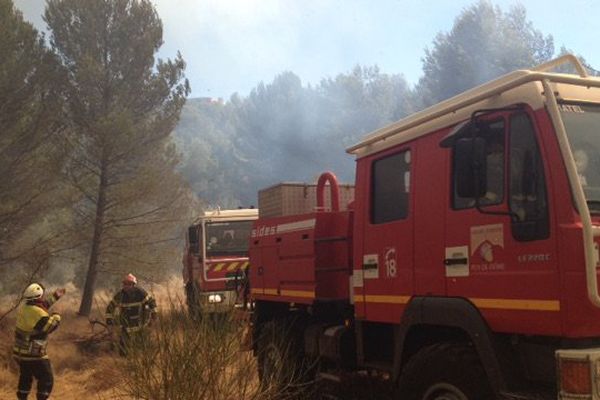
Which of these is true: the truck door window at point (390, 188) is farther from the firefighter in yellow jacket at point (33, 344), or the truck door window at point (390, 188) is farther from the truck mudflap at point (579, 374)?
the firefighter in yellow jacket at point (33, 344)

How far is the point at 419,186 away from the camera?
427 centimetres

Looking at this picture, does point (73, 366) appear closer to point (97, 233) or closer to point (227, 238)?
point (227, 238)

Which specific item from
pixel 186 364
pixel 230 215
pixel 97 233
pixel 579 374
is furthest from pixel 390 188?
pixel 97 233

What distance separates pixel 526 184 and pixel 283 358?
3596mm

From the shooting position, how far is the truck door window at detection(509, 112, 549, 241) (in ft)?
10.7

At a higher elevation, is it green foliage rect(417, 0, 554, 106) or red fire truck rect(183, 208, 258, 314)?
green foliage rect(417, 0, 554, 106)

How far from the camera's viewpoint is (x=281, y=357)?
624 centimetres

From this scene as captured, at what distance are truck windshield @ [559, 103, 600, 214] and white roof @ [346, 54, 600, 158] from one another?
3.5 inches

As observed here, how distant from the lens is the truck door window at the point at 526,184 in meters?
3.27

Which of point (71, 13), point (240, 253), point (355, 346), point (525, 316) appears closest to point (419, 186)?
point (525, 316)

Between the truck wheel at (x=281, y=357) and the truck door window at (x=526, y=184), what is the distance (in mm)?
3036

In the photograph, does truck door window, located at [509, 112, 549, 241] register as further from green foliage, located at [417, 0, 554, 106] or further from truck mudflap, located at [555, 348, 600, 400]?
green foliage, located at [417, 0, 554, 106]

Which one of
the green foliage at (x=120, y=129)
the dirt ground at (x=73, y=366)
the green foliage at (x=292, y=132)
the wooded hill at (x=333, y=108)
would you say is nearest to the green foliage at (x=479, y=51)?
the wooded hill at (x=333, y=108)

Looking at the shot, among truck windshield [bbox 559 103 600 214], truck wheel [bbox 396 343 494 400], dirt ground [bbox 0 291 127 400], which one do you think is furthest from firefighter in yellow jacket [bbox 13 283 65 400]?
truck windshield [bbox 559 103 600 214]
